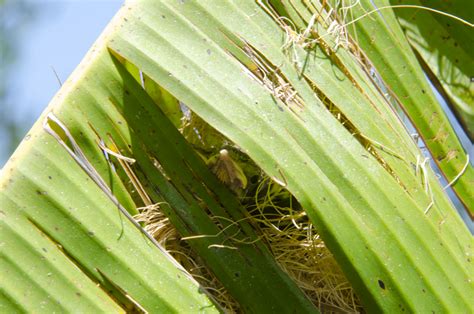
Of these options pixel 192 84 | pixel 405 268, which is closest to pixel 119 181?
pixel 192 84

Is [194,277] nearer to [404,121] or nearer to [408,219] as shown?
[408,219]

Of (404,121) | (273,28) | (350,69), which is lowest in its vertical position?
(404,121)

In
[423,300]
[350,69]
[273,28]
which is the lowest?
[423,300]

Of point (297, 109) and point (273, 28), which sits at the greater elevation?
point (273, 28)

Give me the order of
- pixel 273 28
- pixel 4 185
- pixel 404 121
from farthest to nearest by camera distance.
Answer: pixel 404 121 → pixel 273 28 → pixel 4 185

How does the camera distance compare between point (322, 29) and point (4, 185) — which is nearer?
point (4, 185)

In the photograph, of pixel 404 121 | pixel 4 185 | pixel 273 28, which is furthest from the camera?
pixel 404 121

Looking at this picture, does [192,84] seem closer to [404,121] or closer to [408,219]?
[408,219]

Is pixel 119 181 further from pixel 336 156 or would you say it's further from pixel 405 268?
pixel 405 268

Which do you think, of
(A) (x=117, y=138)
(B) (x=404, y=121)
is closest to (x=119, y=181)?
(A) (x=117, y=138)
